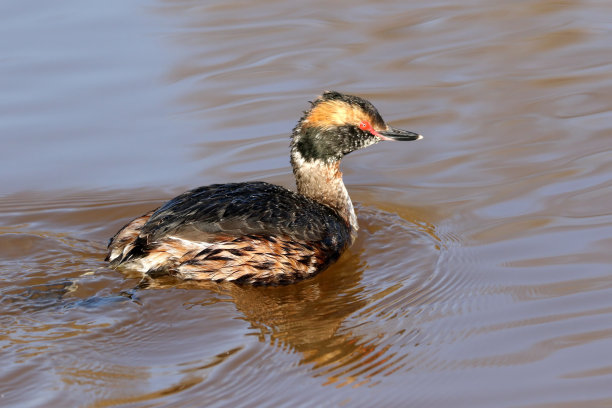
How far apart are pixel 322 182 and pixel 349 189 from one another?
27.8 inches

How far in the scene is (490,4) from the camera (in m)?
10.8

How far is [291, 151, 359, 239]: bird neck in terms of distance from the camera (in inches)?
286

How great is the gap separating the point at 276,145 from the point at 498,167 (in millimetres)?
1930

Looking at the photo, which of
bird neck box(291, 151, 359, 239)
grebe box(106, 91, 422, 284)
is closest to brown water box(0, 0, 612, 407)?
grebe box(106, 91, 422, 284)

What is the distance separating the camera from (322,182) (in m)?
7.29

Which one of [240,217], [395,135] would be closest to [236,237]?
[240,217]

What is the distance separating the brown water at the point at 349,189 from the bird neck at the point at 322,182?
0.28 meters

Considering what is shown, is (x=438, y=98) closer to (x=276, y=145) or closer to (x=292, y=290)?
(x=276, y=145)

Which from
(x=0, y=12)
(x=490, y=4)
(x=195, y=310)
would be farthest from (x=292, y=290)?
(x=0, y=12)

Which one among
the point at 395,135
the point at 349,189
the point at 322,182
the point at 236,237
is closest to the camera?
the point at 236,237

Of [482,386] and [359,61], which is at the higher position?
[359,61]

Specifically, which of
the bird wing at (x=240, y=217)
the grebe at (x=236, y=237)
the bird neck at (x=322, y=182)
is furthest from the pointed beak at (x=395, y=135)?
the bird wing at (x=240, y=217)

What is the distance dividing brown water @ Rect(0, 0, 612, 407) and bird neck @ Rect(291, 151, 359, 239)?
276mm

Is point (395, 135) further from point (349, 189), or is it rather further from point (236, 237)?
point (236, 237)
